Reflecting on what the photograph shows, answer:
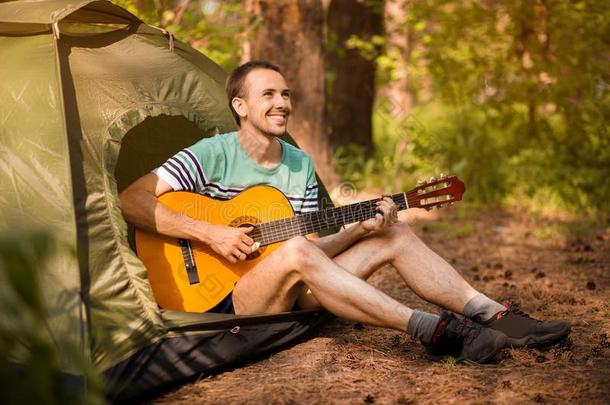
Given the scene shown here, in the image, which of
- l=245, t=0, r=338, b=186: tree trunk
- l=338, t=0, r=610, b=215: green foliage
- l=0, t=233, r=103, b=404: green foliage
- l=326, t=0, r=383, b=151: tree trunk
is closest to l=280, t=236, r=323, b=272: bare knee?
l=0, t=233, r=103, b=404: green foliage

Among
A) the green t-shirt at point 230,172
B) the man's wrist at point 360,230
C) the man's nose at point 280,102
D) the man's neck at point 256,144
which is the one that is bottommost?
the man's wrist at point 360,230

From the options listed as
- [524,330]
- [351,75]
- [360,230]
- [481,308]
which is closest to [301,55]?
[351,75]

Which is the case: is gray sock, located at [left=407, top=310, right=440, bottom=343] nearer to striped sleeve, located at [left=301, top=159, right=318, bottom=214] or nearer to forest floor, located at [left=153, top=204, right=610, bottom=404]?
forest floor, located at [left=153, top=204, right=610, bottom=404]

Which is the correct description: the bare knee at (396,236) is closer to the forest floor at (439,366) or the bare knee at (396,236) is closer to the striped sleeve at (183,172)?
the forest floor at (439,366)

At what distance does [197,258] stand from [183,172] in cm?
43

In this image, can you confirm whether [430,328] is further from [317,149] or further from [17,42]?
[317,149]

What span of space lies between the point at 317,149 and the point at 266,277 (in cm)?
421

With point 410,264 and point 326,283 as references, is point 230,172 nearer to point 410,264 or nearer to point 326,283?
point 326,283

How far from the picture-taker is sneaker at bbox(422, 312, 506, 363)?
3.55m

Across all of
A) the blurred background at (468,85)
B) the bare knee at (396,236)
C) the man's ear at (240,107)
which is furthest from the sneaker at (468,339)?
the blurred background at (468,85)

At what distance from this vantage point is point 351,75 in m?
9.52

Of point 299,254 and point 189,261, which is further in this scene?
point 189,261

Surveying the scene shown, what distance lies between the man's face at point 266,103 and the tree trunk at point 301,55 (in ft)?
10.6

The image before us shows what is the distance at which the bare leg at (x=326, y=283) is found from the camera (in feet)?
11.8
